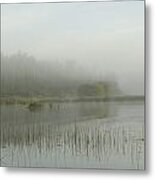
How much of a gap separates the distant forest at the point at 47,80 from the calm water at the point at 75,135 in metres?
0.05

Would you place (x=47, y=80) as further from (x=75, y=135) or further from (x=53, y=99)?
(x=75, y=135)

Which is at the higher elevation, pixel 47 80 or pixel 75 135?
pixel 47 80

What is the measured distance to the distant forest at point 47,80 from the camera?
5.58 ft

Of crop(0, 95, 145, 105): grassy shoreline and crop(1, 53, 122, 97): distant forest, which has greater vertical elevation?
crop(1, 53, 122, 97): distant forest

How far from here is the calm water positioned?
1.68 metres

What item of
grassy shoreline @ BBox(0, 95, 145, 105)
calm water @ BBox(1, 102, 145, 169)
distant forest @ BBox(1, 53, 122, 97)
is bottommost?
calm water @ BBox(1, 102, 145, 169)

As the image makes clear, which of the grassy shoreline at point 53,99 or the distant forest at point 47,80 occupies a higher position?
the distant forest at point 47,80

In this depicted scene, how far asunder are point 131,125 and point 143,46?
273mm

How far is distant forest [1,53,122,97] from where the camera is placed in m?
1.70

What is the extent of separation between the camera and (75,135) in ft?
5.60

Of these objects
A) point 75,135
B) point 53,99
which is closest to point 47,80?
point 53,99

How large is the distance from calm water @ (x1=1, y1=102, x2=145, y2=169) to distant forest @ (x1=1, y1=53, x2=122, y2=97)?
5 cm

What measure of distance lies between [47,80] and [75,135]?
22 cm

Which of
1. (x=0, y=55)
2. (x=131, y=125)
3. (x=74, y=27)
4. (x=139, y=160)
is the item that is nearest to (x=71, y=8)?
(x=74, y=27)
